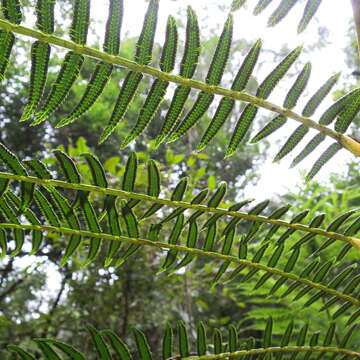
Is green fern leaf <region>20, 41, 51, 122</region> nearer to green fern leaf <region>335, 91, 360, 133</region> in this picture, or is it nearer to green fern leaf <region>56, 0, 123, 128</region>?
green fern leaf <region>56, 0, 123, 128</region>

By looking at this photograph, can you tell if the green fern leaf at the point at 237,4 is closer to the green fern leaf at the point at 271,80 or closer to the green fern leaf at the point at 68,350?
the green fern leaf at the point at 271,80

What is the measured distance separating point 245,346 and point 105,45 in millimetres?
383

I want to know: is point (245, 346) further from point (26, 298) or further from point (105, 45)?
point (26, 298)

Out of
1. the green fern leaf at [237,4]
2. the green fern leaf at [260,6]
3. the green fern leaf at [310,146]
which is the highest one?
the green fern leaf at [237,4]

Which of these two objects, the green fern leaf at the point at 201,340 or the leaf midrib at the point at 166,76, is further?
the green fern leaf at the point at 201,340

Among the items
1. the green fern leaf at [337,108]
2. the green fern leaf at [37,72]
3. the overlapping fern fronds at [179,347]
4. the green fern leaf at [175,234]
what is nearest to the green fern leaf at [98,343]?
the overlapping fern fronds at [179,347]

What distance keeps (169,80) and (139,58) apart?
35 millimetres

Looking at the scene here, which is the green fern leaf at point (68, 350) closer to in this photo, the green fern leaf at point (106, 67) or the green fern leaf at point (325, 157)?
the green fern leaf at point (106, 67)

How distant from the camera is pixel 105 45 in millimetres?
352

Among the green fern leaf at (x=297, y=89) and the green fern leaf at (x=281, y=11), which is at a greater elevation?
the green fern leaf at (x=281, y=11)

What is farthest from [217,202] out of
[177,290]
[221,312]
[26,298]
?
[26,298]

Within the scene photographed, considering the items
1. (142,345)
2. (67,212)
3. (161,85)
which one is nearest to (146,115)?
(161,85)

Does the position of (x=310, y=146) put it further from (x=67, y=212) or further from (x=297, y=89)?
(x=67, y=212)

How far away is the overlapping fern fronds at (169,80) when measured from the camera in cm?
34
